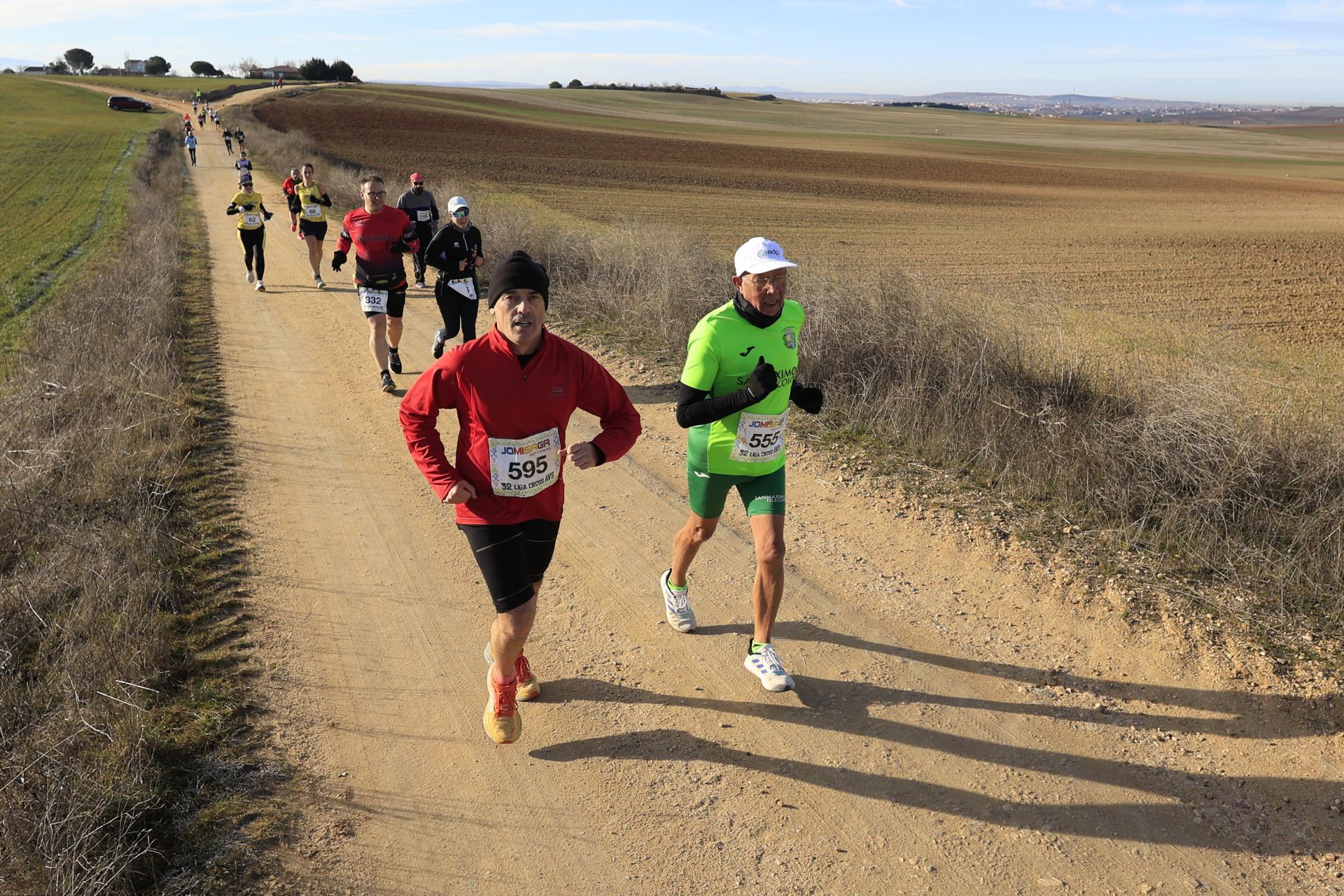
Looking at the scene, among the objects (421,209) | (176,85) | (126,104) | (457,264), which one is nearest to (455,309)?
(457,264)

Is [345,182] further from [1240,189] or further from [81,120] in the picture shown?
[81,120]

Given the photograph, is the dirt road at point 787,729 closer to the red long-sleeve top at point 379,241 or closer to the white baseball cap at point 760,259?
the white baseball cap at point 760,259

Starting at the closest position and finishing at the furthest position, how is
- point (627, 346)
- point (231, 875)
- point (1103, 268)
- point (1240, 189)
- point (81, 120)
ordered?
point (231, 875), point (627, 346), point (1103, 268), point (1240, 189), point (81, 120)

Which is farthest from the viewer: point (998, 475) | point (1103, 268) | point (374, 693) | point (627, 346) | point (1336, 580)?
point (1103, 268)

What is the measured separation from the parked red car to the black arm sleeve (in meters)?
90.7

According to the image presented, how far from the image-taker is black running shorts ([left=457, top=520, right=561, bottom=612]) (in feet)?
11.8

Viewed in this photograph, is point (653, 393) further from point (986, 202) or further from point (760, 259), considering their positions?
point (986, 202)

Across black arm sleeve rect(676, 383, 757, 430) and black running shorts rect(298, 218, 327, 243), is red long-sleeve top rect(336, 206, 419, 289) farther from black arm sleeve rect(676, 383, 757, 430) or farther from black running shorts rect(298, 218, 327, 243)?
black running shorts rect(298, 218, 327, 243)

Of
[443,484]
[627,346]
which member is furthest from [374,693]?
[627,346]

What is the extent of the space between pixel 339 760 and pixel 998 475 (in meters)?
4.77

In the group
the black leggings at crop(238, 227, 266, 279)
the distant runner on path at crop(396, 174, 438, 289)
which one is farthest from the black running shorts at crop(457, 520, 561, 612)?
the black leggings at crop(238, 227, 266, 279)

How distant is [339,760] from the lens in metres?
3.76

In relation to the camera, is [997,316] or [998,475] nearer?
[998,475]

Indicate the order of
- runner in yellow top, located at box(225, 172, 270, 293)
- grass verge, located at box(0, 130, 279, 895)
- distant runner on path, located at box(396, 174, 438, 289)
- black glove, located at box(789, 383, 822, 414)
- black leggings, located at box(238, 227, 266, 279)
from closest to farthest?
grass verge, located at box(0, 130, 279, 895)
black glove, located at box(789, 383, 822, 414)
distant runner on path, located at box(396, 174, 438, 289)
runner in yellow top, located at box(225, 172, 270, 293)
black leggings, located at box(238, 227, 266, 279)
